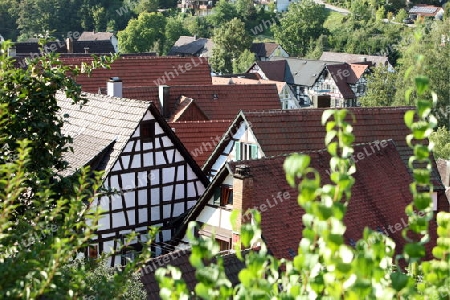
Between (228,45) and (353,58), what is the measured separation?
1214cm

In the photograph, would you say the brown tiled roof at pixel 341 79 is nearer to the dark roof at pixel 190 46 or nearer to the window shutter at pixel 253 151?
the dark roof at pixel 190 46

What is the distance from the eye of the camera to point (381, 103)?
53.7 m

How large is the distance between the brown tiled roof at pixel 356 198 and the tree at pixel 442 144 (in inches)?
718

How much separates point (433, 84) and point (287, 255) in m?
34.8

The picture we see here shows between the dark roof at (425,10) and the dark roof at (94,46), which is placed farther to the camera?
the dark roof at (425,10)

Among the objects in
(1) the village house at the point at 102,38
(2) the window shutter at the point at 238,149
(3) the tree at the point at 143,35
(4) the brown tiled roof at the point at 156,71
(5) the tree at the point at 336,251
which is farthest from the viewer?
(1) the village house at the point at 102,38

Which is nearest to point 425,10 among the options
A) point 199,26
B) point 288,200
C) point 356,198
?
point 199,26

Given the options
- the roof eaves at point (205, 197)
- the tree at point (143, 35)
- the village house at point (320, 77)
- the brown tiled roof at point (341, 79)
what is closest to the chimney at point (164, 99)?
the roof eaves at point (205, 197)

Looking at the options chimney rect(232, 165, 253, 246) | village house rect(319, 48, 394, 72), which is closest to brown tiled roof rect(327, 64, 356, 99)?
village house rect(319, 48, 394, 72)

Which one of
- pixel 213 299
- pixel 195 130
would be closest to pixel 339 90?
pixel 195 130

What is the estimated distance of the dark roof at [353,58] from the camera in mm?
78731

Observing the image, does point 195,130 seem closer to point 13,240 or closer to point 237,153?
point 237,153

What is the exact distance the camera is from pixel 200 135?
24.6 meters

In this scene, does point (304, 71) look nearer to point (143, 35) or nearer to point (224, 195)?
point (143, 35)
